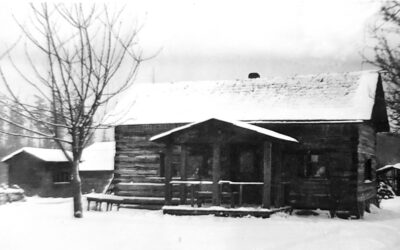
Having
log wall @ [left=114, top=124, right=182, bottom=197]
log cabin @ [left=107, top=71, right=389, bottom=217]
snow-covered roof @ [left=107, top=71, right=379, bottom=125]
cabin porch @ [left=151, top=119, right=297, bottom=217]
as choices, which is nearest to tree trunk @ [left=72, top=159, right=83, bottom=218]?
cabin porch @ [left=151, top=119, right=297, bottom=217]

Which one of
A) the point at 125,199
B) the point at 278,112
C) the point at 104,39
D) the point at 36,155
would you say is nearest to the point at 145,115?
the point at 125,199

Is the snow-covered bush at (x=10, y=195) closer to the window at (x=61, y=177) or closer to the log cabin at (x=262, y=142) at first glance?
the window at (x=61, y=177)

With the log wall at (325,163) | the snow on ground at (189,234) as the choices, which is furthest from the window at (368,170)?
the snow on ground at (189,234)

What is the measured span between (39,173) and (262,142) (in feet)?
86.4

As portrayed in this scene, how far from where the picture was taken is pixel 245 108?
21234mm

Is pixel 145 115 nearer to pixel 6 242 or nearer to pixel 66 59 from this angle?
pixel 66 59

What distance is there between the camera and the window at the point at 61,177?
39375 millimetres

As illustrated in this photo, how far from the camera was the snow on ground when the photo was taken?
10625 millimetres

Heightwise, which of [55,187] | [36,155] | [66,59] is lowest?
[55,187]

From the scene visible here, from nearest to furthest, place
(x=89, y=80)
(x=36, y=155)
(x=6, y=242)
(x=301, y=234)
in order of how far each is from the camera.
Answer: (x=6, y=242) < (x=301, y=234) < (x=89, y=80) < (x=36, y=155)

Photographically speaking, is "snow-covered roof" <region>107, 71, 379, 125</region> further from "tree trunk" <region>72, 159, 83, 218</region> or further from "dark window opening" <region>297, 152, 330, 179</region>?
"tree trunk" <region>72, 159, 83, 218</region>

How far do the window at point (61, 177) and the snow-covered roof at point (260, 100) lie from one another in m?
17.5

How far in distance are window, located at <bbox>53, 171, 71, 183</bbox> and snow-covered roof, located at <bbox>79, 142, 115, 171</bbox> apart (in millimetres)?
1998

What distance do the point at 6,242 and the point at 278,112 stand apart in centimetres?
1246
